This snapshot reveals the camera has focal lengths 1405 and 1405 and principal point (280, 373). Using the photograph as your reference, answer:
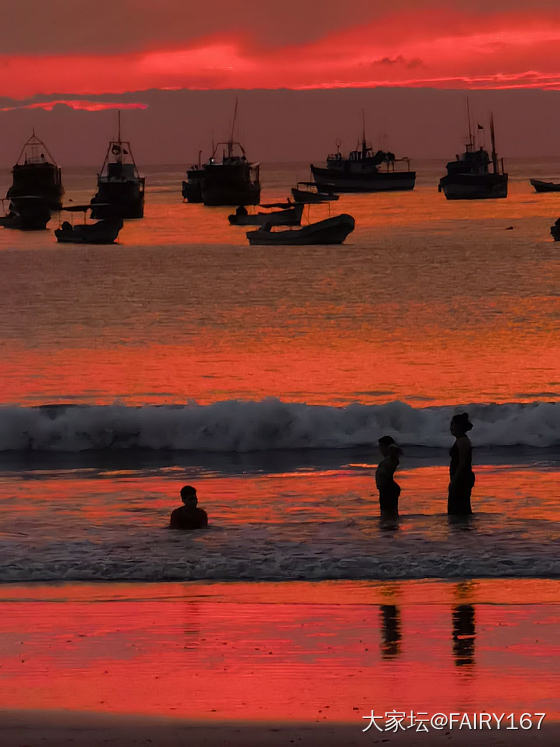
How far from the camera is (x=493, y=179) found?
627 ft

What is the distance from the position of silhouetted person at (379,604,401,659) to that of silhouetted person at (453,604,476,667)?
0.44 metres

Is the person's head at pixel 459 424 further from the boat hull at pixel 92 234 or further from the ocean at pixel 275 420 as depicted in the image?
the boat hull at pixel 92 234

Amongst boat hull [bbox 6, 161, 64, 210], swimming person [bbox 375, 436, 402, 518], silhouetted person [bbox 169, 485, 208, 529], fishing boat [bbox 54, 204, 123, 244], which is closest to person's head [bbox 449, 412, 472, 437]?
swimming person [bbox 375, 436, 402, 518]

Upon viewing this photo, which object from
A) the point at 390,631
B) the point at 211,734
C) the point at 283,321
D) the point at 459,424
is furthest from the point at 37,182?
the point at 211,734

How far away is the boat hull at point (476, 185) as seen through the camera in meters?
192

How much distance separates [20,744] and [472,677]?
3.18m

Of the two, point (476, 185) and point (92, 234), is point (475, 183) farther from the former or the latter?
point (92, 234)

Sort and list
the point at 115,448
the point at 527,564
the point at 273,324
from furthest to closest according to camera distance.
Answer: the point at 273,324, the point at 115,448, the point at 527,564

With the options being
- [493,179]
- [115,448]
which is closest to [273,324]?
[115,448]

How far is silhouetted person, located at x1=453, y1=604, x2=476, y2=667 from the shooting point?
10.2 metres

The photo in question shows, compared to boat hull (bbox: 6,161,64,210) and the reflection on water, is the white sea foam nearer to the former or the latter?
the reflection on water

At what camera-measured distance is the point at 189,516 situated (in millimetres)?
15711

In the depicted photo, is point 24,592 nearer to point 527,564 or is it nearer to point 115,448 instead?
point 527,564

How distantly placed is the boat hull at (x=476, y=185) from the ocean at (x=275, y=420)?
11317 cm
